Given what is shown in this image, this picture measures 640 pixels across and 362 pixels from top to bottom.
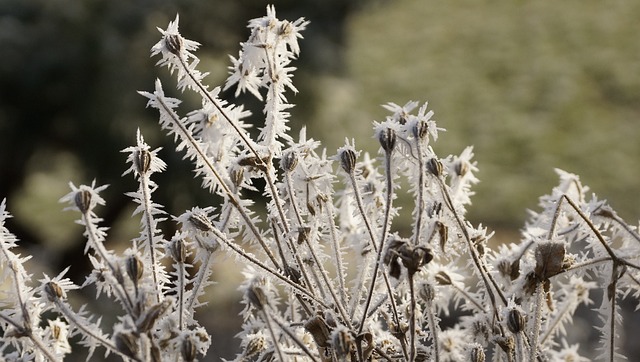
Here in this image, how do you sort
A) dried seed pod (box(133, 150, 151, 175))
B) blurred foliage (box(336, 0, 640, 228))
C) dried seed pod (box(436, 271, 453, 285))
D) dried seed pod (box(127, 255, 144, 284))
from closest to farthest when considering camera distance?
dried seed pod (box(127, 255, 144, 284)) < dried seed pod (box(133, 150, 151, 175)) < dried seed pod (box(436, 271, 453, 285)) < blurred foliage (box(336, 0, 640, 228))

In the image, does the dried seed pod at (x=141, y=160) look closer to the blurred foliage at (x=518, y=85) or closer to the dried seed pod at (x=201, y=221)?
the dried seed pod at (x=201, y=221)

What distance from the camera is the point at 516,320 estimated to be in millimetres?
751

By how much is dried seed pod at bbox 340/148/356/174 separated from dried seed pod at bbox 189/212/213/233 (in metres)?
0.14

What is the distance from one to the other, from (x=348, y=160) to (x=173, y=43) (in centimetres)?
20

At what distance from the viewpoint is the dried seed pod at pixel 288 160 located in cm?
80

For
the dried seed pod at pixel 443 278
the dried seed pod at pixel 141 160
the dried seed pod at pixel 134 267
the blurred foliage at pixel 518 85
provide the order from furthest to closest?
the blurred foliage at pixel 518 85 → the dried seed pod at pixel 443 278 → the dried seed pod at pixel 141 160 → the dried seed pod at pixel 134 267

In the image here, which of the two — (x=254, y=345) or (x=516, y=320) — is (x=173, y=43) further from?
(x=516, y=320)

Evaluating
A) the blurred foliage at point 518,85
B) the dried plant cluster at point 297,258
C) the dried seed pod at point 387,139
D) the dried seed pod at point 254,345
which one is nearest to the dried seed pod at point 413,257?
the dried plant cluster at point 297,258

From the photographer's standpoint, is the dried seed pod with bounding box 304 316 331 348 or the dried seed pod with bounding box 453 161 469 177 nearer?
the dried seed pod with bounding box 304 316 331 348

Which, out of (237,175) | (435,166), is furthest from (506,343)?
(237,175)

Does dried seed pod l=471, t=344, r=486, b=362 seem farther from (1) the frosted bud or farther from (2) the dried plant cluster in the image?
(1) the frosted bud

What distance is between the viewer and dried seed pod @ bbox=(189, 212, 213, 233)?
0.77 meters

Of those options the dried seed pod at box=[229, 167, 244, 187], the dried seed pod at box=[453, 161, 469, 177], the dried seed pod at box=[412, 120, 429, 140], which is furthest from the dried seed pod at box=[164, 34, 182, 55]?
the dried seed pod at box=[453, 161, 469, 177]

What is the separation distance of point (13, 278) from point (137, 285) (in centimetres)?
15
